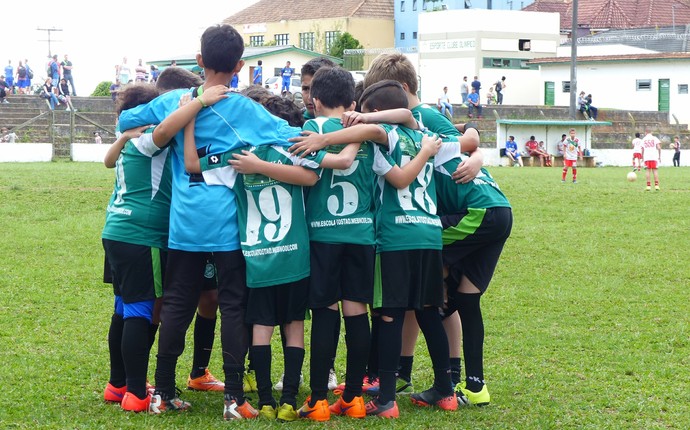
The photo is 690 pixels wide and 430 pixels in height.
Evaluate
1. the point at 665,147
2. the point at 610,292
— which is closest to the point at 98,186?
the point at 610,292

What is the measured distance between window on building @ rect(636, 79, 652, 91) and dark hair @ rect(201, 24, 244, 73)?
54542 mm

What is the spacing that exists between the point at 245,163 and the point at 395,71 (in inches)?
45.3

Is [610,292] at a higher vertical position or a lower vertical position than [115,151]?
lower

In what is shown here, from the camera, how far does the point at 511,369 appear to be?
6512mm

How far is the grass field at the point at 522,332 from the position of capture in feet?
17.5

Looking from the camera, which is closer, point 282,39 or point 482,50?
point 482,50

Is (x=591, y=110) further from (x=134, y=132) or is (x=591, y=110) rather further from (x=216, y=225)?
(x=216, y=225)

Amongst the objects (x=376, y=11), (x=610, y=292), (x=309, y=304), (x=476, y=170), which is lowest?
(x=610, y=292)

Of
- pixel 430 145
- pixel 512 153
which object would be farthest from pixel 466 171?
pixel 512 153

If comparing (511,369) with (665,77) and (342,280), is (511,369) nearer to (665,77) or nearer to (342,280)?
(342,280)

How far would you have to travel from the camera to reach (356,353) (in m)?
5.26

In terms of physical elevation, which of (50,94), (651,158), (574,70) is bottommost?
(651,158)

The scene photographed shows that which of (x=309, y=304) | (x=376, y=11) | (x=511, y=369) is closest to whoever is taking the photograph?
(x=309, y=304)

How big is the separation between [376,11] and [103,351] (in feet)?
269
